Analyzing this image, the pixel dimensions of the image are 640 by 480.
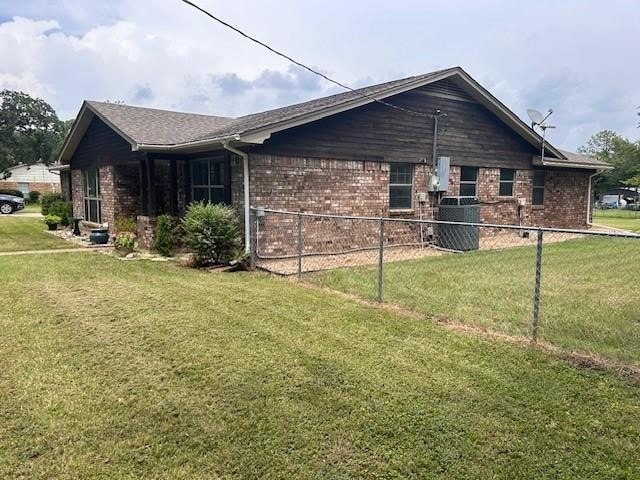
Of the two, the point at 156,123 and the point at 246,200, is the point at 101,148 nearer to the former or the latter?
the point at 156,123

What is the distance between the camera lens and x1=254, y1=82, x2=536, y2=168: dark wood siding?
1055 centimetres

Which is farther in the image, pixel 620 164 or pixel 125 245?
pixel 620 164

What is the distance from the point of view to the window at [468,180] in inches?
538

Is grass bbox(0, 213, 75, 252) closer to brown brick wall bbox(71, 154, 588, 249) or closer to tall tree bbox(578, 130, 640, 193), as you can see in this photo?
brown brick wall bbox(71, 154, 588, 249)

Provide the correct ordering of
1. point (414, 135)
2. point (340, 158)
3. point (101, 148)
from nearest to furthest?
1. point (340, 158)
2. point (414, 135)
3. point (101, 148)

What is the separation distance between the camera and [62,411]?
11.0 feet

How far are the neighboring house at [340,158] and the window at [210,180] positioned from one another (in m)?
0.03

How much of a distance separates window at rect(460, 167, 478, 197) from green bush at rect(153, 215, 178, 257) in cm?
798

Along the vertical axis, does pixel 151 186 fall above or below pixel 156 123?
below

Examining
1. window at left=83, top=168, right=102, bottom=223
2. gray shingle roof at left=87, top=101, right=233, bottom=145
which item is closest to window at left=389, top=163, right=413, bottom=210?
gray shingle roof at left=87, top=101, right=233, bottom=145

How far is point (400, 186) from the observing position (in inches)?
Answer: 488

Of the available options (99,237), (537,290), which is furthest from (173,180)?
(537,290)

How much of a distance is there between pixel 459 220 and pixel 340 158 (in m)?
3.51

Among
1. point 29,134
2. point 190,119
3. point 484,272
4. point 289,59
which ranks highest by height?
point 29,134
